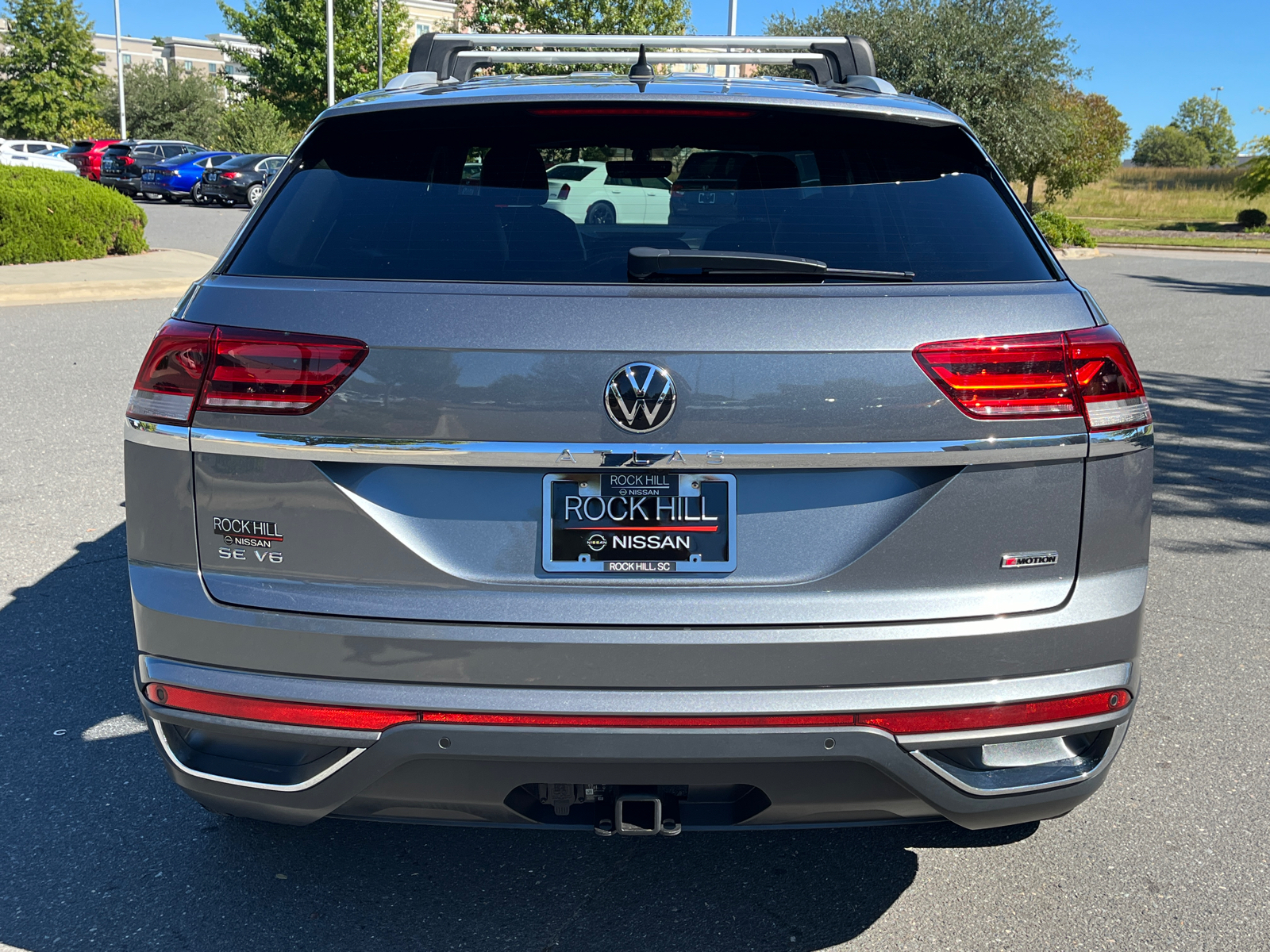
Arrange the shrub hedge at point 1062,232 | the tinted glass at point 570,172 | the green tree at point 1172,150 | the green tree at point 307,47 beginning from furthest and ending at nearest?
the green tree at point 1172,150
the green tree at point 307,47
the shrub hedge at point 1062,232
the tinted glass at point 570,172

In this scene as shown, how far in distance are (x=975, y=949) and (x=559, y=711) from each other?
4.15 feet

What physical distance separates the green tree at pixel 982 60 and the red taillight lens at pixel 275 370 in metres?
34.0

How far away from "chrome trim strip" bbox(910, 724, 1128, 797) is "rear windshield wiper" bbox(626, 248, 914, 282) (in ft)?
3.15

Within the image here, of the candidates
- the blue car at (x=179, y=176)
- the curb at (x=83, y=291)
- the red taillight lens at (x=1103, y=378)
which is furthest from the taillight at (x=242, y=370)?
the blue car at (x=179, y=176)

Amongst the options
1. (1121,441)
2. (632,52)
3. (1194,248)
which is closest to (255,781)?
(1121,441)

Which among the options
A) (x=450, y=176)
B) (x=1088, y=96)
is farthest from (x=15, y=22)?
(x=450, y=176)

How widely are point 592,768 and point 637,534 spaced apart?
0.46 meters

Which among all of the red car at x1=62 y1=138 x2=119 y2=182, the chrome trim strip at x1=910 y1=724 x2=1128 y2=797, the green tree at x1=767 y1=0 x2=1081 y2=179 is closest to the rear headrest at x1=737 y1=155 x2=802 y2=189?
the chrome trim strip at x1=910 y1=724 x2=1128 y2=797

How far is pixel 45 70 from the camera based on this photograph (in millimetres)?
56250

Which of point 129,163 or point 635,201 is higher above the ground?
point 129,163

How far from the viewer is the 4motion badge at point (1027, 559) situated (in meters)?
2.28

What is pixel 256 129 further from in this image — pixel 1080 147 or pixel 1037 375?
pixel 1037 375

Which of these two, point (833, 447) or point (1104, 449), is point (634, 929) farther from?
point (1104, 449)

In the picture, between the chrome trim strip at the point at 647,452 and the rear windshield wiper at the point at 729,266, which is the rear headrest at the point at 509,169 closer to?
the rear windshield wiper at the point at 729,266
